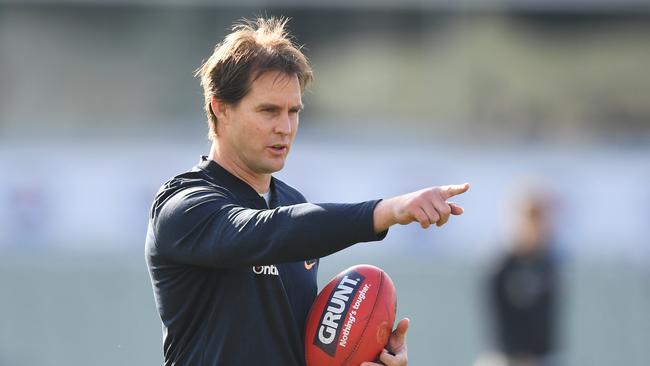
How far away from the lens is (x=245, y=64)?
3.84 m

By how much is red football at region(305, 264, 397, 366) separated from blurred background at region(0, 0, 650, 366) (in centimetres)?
687

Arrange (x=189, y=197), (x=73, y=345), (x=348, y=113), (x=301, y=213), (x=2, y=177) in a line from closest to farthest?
1. (x=301, y=213)
2. (x=189, y=197)
3. (x=73, y=345)
4. (x=2, y=177)
5. (x=348, y=113)

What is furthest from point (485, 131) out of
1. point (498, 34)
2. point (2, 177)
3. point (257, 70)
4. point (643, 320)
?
point (257, 70)

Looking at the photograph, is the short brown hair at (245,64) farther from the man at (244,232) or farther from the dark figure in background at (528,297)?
the dark figure in background at (528,297)

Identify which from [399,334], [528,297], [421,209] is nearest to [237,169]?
[399,334]

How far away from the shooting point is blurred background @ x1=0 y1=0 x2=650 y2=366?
1130 cm

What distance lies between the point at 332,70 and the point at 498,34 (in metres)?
1.90

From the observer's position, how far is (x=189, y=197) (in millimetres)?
3645

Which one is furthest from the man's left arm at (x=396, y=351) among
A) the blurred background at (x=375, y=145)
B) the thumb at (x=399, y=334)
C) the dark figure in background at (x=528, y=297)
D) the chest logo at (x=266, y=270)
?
the blurred background at (x=375, y=145)

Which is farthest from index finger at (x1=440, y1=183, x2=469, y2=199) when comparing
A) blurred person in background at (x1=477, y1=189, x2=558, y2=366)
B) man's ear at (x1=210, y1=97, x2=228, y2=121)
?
blurred person in background at (x1=477, y1=189, x2=558, y2=366)

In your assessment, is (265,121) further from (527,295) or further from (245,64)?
(527,295)

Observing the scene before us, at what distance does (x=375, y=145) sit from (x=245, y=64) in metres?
8.94

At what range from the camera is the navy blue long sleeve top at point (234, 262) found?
3.37m

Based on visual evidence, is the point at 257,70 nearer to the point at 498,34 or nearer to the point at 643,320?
the point at 643,320
